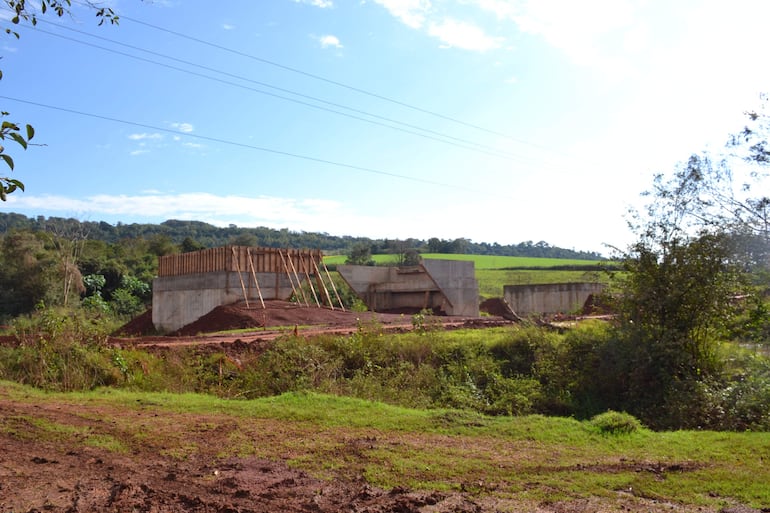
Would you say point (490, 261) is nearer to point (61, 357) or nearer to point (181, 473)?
point (61, 357)

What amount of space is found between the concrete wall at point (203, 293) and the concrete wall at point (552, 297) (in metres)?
11.1

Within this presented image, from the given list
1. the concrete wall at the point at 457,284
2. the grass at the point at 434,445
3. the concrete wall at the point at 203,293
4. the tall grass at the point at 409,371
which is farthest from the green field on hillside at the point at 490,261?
the grass at the point at 434,445

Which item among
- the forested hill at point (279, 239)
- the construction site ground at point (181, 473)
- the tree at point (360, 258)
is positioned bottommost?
the construction site ground at point (181, 473)

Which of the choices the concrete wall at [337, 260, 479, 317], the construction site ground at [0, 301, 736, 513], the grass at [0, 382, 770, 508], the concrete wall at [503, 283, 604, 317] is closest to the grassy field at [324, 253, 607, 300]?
the concrete wall at [337, 260, 479, 317]

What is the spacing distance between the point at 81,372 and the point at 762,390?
36.5 feet

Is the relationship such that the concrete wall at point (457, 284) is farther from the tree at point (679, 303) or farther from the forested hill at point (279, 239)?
the forested hill at point (279, 239)

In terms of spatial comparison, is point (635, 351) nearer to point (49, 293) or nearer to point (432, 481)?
point (432, 481)

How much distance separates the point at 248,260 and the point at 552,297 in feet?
46.0

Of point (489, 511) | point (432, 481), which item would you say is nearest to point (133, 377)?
point (432, 481)

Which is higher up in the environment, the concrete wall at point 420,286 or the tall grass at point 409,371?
the concrete wall at point 420,286

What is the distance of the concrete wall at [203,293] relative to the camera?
2884 cm

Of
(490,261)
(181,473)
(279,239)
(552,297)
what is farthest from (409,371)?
(279,239)

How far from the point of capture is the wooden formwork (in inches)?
1133

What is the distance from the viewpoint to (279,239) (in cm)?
9912
